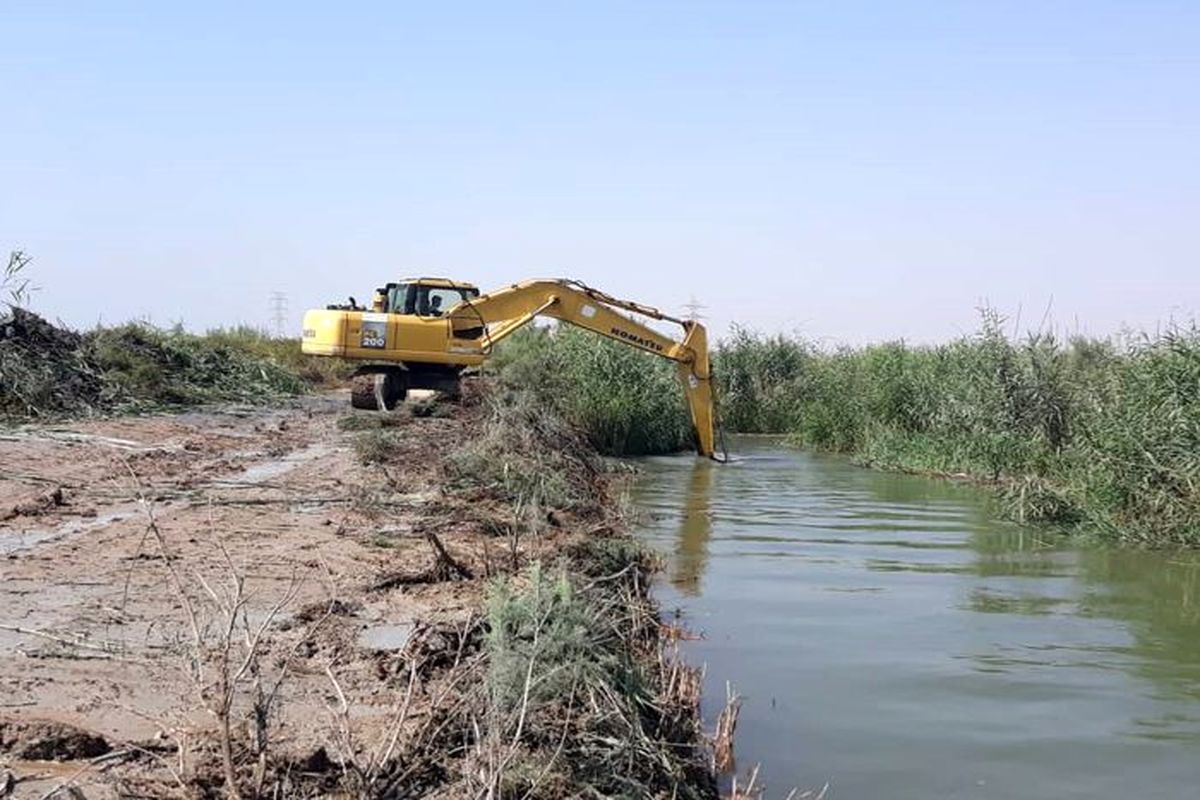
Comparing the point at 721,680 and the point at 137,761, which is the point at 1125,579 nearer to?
the point at 721,680

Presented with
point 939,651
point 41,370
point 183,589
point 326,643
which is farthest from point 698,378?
point 183,589

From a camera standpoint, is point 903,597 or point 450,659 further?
point 903,597

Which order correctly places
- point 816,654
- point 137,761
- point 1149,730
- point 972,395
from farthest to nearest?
1. point 972,395
2. point 816,654
3. point 1149,730
4. point 137,761

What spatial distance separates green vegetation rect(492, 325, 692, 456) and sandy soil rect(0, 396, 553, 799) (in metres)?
9.22

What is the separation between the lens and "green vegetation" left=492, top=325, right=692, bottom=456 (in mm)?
24438

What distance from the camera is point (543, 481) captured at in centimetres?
1366

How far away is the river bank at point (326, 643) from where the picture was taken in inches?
188

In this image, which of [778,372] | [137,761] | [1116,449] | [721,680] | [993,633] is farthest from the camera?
[778,372]

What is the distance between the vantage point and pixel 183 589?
6.03m

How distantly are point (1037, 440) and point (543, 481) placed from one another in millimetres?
10447

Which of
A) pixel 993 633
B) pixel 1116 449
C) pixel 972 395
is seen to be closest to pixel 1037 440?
pixel 972 395

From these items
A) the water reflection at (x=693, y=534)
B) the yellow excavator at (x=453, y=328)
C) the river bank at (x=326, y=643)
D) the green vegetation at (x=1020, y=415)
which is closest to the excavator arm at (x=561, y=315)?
the yellow excavator at (x=453, y=328)

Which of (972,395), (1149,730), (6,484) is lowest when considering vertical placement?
(1149,730)

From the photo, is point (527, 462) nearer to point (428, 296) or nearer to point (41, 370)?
point (428, 296)
